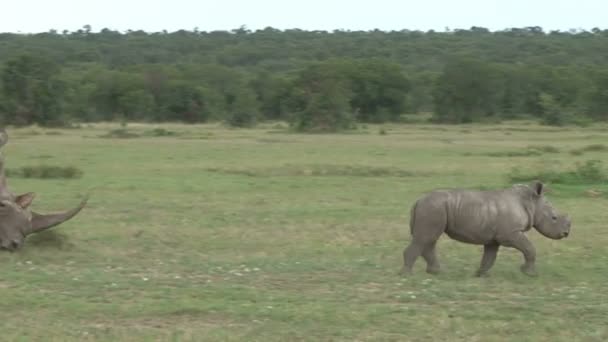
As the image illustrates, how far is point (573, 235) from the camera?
13867mm

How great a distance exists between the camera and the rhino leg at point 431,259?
34.0 ft

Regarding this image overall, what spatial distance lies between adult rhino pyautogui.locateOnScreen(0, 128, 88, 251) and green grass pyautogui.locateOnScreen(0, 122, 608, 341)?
187mm

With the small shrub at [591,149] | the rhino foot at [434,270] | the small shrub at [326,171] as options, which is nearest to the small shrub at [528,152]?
the small shrub at [591,149]

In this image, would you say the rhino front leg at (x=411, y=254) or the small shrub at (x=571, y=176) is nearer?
the rhino front leg at (x=411, y=254)

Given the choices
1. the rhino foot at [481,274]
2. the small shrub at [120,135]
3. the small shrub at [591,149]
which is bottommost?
the small shrub at [120,135]

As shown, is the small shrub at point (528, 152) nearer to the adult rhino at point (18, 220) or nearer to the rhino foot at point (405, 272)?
the rhino foot at point (405, 272)

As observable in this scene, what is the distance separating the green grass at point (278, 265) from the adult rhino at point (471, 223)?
252mm

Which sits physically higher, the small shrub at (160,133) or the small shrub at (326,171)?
the small shrub at (326,171)

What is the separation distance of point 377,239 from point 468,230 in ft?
10.6

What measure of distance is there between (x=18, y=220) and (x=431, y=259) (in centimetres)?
429

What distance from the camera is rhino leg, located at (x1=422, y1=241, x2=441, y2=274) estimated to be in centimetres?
1038

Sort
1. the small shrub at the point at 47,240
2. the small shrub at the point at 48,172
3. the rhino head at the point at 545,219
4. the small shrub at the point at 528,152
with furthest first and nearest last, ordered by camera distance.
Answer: the small shrub at the point at 528,152 < the small shrub at the point at 48,172 < the small shrub at the point at 47,240 < the rhino head at the point at 545,219

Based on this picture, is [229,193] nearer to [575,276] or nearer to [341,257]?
[341,257]

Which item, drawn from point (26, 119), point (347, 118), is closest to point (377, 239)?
point (347, 118)
